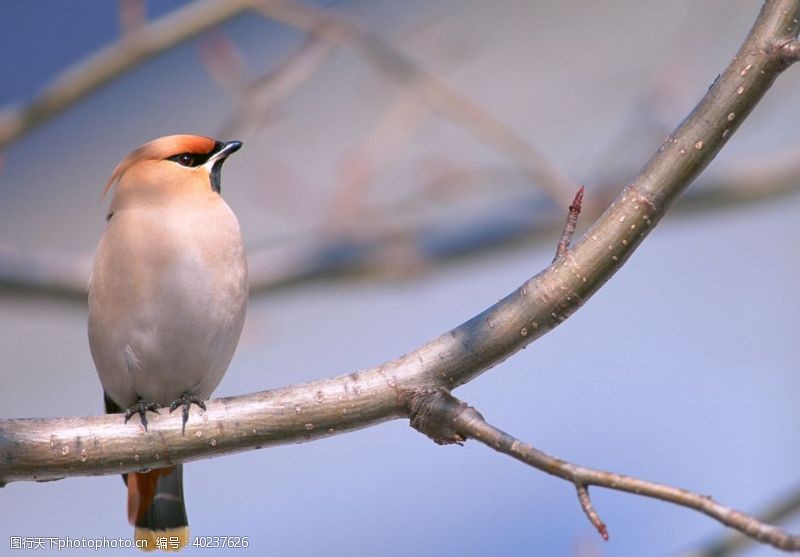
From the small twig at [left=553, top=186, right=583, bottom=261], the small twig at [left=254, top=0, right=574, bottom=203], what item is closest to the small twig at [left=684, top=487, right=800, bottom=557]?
the small twig at [left=553, top=186, right=583, bottom=261]

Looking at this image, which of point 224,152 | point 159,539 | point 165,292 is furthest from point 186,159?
point 159,539

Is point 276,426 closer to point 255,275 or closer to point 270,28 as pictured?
point 255,275

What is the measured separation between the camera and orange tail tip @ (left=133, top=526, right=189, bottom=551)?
3543 mm

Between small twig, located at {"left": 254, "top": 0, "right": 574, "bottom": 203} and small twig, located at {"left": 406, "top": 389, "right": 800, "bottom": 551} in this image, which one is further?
small twig, located at {"left": 254, "top": 0, "right": 574, "bottom": 203}

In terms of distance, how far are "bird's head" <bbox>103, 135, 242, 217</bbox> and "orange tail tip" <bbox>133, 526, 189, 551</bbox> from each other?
99 cm

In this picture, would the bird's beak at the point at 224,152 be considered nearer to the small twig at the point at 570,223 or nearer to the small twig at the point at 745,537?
the small twig at the point at 570,223

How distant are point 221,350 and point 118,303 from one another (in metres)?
0.31

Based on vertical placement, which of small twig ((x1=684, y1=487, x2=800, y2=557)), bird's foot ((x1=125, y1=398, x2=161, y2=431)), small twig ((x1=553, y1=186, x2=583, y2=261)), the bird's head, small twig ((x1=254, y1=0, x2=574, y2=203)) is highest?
small twig ((x1=254, y1=0, x2=574, y2=203))

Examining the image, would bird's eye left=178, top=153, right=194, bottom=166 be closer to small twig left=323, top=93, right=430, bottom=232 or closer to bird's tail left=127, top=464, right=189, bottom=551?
bird's tail left=127, top=464, right=189, bottom=551

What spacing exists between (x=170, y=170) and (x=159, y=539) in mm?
1113

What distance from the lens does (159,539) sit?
11.7 ft

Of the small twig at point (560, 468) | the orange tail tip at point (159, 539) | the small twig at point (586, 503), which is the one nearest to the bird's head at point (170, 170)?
the orange tail tip at point (159, 539)

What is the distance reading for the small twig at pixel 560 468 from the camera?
185 cm

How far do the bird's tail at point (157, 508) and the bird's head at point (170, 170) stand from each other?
828mm
